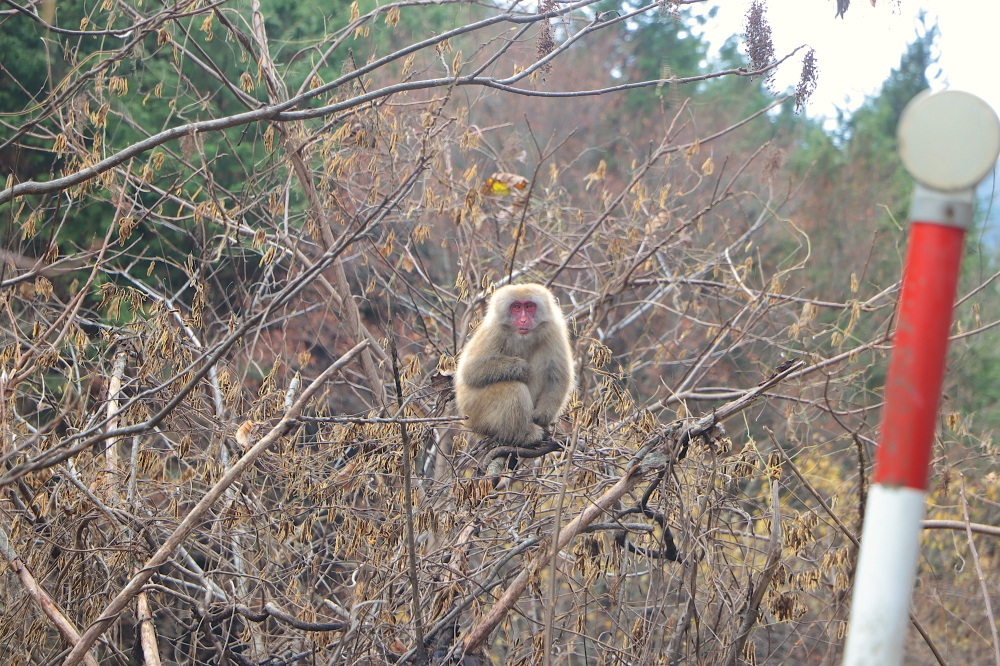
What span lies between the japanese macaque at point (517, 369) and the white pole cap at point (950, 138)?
4.31 meters

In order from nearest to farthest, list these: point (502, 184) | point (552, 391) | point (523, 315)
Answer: point (523, 315), point (552, 391), point (502, 184)

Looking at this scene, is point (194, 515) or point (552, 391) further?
point (552, 391)

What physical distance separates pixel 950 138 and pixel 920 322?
360 mm

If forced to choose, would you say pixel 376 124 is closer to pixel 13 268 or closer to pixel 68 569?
pixel 13 268

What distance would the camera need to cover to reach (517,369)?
20.7 ft

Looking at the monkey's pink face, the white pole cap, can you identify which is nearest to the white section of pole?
the white pole cap

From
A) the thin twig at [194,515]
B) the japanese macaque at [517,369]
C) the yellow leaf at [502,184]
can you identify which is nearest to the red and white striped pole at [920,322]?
the thin twig at [194,515]

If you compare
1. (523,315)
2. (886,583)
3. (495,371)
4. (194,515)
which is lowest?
(495,371)

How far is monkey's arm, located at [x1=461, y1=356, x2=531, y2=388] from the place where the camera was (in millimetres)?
6305

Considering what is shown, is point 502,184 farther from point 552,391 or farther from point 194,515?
point 194,515

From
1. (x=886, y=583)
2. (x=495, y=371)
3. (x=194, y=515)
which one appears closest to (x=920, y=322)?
(x=886, y=583)

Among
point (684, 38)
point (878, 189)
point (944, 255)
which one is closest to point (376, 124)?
point (944, 255)

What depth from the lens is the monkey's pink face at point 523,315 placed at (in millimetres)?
6230

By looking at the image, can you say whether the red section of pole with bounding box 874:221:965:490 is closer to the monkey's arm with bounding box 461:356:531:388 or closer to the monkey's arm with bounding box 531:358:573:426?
the monkey's arm with bounding box 461:356:531:388
